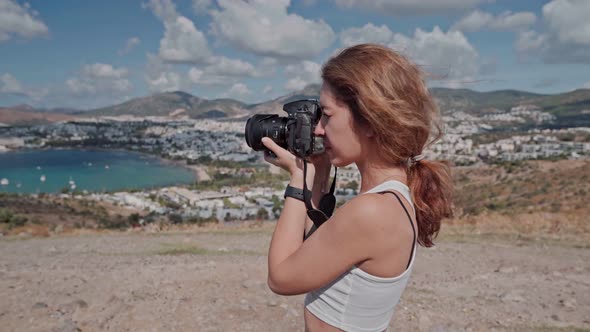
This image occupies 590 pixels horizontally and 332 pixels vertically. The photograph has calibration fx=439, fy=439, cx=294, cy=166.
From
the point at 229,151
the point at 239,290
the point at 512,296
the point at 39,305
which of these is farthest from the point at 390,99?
the point at 229,151

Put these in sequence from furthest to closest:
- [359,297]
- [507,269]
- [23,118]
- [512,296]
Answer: [23,118] → [507,269] → [512,296] → [359,297]

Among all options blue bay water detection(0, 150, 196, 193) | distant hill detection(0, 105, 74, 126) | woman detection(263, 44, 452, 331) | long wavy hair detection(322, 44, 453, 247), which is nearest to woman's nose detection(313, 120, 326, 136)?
woman detection(263, 44, 452, 331)

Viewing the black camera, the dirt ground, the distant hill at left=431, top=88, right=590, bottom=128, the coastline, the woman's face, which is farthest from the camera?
the distant hill at left=431, top=88, right=590, bottom=128

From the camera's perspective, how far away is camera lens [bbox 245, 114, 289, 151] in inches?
57.0

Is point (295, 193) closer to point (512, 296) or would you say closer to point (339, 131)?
point (339, 131)

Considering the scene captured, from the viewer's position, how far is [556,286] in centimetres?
511

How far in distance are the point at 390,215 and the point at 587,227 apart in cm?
952

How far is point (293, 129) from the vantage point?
4.38ft

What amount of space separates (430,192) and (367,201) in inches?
12.1

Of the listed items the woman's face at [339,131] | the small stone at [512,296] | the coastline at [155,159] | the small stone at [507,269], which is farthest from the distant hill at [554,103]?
the woman's face at [339,131]

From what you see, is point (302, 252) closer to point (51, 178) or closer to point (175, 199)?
point (175, 199)

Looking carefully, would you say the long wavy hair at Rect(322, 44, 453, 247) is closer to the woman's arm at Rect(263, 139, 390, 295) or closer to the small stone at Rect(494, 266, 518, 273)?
the woman's arm at Rect(263, 139, 390, 295)

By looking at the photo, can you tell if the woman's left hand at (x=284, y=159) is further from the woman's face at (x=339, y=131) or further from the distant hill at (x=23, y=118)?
the distant hill at (x=23, y=118)

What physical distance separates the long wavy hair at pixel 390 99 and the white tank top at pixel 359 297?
0.09 m
